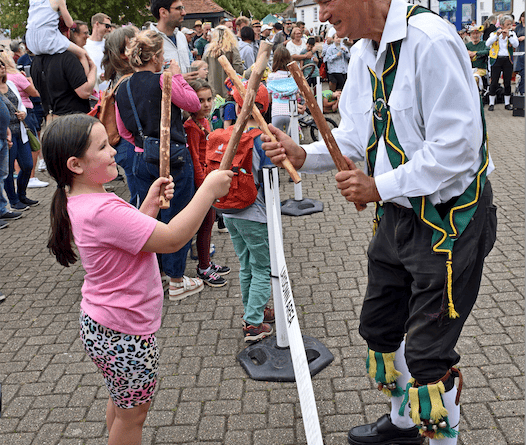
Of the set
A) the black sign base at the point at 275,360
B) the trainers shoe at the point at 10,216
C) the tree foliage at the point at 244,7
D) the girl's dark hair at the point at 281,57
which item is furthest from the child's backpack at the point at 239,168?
the tree foliage at the point at 244,7

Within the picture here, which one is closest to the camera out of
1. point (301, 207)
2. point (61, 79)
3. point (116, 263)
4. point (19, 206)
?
point (116, 263)

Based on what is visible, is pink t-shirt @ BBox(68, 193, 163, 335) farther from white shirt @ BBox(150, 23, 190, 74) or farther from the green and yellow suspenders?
white shirt @ BBox(150, 23, 190, 74)

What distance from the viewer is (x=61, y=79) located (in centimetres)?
634

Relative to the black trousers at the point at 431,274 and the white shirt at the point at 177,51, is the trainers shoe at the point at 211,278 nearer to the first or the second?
the white shirt at the point at 177,51

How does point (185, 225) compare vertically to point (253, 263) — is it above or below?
above

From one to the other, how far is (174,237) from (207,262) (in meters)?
2.98

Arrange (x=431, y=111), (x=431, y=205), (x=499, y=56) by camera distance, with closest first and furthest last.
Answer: (x=431, y=111) → (x=431, y=205) → (x=499, y=56)

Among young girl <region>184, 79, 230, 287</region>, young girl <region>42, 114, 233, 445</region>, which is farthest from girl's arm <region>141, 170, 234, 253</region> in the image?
young girl <region>184, 79, 230, 287</region>

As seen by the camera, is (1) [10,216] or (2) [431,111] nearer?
(2) [431,111]

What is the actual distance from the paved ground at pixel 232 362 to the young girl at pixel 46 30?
2367mm

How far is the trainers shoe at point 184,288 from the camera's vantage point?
483 cm

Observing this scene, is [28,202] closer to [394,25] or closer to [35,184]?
[35,184]

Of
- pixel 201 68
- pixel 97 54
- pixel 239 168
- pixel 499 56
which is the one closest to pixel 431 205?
pixel 239 168

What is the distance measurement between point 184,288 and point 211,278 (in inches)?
11.4
